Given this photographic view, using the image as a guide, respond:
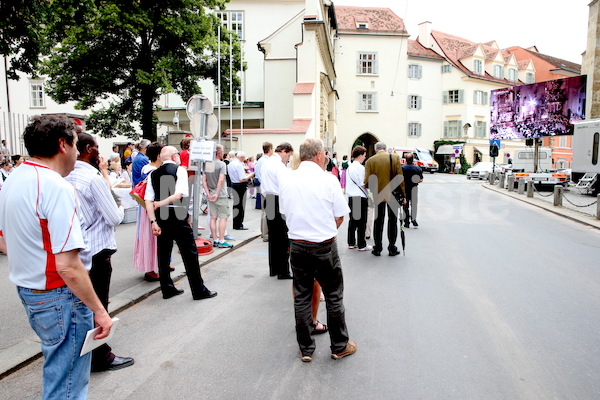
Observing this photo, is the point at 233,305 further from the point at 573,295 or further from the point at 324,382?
the point at 573,295

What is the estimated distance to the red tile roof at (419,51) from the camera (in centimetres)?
4632

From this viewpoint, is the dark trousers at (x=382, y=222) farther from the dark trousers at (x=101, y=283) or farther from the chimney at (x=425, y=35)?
the chimney at (x=425, y=35)

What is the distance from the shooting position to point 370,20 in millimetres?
45219

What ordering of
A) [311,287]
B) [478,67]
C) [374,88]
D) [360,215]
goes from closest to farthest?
1. [311,287]
2. [360,215]
3. [374,88]
4. [478,67]

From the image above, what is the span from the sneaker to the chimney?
51889mm

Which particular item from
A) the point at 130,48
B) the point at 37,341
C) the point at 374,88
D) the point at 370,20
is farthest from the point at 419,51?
the point at 37,341

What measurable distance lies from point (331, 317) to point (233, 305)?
181 centimetres

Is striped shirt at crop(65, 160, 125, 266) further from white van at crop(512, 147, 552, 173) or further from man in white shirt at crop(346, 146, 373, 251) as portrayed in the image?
white van at crop(512, 147, 552, 173)

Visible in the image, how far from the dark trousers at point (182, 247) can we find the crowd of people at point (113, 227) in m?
0.01

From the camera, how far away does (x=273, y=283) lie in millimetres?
6191

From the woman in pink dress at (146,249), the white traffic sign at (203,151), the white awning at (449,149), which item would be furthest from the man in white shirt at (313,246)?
the white awning at (449,149)

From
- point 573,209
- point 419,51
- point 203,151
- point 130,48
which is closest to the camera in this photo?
point 203,151

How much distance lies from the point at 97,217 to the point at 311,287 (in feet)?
6.30

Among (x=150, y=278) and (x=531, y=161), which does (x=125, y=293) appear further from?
(x=531, y=161)
